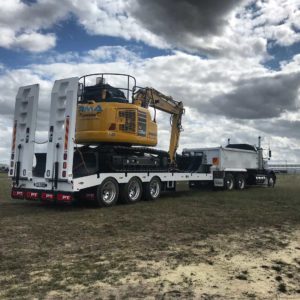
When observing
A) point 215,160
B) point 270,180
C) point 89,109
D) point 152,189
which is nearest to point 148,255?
point 89,109

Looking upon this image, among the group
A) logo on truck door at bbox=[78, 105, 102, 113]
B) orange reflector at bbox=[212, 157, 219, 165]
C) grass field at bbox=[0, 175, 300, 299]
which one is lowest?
grass field at bbox=[0, 175, 300, 299]

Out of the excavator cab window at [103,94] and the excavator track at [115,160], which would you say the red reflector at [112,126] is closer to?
the excavator track at [115,160]

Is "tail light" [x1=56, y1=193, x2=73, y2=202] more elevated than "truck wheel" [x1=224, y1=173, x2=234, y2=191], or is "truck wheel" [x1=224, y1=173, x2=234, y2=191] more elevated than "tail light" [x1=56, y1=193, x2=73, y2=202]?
"truck wheel" [x1=224, y1=173, x2=234, y2=191]

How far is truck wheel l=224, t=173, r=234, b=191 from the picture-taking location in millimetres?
22594

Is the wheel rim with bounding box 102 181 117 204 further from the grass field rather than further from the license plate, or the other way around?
the license plate

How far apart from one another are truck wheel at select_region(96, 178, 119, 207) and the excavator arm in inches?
161

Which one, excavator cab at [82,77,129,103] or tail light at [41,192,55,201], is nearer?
tail light at [41,192,55,201]

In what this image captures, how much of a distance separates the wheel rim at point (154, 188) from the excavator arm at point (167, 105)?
295cm

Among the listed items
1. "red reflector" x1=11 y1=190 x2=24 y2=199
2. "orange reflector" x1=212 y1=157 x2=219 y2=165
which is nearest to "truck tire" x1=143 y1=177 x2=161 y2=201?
"red reflector" x1=11 y1=190 x2=24 y2=199

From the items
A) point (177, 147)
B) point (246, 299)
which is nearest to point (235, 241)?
point (246, 299)

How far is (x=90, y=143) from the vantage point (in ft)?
50.3

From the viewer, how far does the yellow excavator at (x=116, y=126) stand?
14531 mm

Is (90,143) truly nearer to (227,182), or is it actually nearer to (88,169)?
(88,169)

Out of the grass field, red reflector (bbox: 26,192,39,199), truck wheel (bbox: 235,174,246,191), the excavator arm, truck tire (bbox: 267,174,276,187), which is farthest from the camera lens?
truck tire (bbox: 267,174,276,187)
